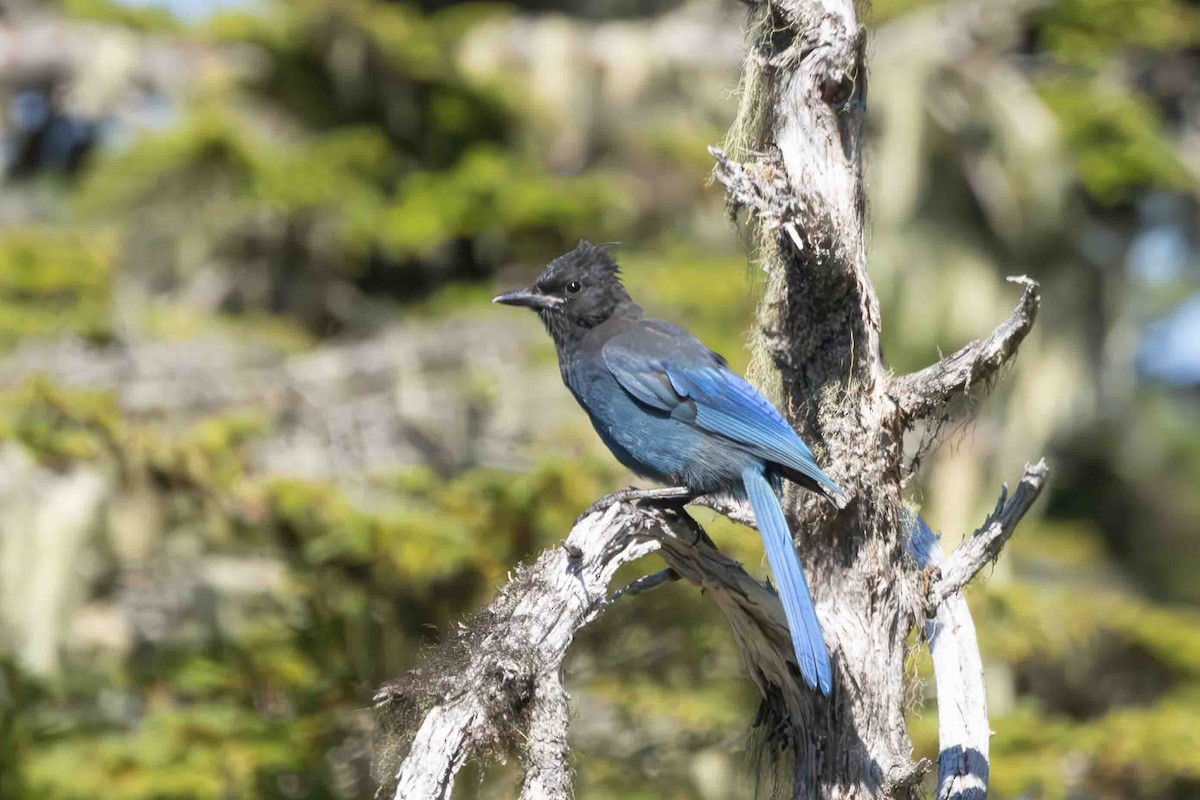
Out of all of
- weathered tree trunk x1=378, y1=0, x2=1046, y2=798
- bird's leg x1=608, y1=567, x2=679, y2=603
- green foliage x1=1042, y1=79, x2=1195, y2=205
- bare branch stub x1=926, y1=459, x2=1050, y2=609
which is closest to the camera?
weathered tree trunk x1=378, y1=0, x2=1046, y2=798

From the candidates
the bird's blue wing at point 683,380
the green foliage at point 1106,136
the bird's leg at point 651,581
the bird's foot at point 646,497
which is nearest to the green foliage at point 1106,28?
the green foliage at point 1106,136

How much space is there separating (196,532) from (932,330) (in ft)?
20.1

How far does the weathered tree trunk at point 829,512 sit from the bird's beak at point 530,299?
898 mm

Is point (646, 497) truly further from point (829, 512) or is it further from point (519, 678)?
point (519, 678)

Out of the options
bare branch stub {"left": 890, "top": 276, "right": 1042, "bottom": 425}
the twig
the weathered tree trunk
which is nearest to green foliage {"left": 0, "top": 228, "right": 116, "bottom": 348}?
the weathered tree trunk

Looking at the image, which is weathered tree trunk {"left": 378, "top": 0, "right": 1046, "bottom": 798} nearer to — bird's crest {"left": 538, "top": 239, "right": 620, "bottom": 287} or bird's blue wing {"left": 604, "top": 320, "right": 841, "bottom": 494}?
bird's blue wing {"left": 604, "top": 320, "right": 841, "bottom": 494}

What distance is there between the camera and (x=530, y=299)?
4090 millimetres

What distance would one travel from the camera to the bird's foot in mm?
3025

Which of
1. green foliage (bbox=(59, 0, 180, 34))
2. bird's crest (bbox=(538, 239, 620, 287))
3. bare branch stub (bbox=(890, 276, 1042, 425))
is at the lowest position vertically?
bare branch stub (bbox=(890, 276, 1042, 425))

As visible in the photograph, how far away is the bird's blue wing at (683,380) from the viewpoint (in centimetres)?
353

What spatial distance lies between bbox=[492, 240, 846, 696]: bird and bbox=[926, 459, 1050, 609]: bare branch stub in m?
0.34

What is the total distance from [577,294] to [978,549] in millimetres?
1399

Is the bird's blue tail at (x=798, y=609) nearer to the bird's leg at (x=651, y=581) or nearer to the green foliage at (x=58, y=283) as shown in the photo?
the bird's leg at (x=651, y=581)

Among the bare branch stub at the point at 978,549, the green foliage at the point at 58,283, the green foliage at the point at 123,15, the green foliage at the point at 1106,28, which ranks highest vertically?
the green foliage at the point at 123,15
